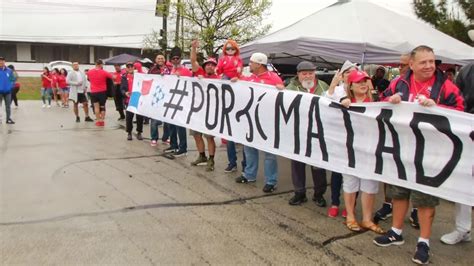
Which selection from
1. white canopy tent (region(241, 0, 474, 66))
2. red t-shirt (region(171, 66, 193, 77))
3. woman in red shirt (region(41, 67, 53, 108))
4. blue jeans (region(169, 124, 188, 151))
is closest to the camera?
white canopy tent (region(241, 0, 474, 66))

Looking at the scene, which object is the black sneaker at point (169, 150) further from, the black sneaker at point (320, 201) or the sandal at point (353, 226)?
the sandal at point (353, 226)

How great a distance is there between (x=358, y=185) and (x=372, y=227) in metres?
0.44

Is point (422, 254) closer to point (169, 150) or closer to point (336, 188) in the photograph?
point (336, 188)

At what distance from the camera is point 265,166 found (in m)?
5.71

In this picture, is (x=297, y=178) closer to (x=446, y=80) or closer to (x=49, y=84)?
(x=446, y=80)

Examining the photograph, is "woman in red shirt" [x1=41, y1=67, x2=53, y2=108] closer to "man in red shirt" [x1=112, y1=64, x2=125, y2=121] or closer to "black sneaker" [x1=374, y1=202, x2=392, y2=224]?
"man in red shirt" [x1=112, y1=64, x2=125, y2=121]

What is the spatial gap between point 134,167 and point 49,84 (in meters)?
13.8

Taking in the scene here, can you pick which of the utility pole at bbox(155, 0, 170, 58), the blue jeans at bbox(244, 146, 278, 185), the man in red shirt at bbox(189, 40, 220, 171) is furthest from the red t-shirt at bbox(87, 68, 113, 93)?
the utility pole at bbox(155, 0, 170, 58)

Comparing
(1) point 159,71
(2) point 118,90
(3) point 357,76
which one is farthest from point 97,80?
(3) point 357,76

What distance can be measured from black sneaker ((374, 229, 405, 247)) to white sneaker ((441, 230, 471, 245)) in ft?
1.55

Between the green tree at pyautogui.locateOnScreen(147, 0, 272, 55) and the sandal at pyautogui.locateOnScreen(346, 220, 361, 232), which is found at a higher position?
the green tree at pyautogui.locateOnScreen(147, 0, 272, 55)

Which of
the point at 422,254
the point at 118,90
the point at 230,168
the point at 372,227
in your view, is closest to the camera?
the point at 422,254

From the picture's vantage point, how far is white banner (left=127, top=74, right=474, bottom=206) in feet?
11.8

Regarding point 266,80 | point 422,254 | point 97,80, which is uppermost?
point 266,80
